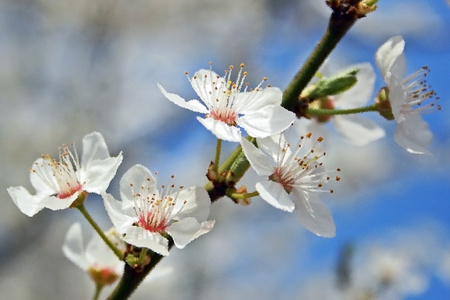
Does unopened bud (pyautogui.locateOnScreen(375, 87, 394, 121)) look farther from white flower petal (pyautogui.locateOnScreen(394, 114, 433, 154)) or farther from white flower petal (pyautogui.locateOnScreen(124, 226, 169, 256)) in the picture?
white flower petal (pyautogui.locateOnScreen(124, 226, 169, 256))

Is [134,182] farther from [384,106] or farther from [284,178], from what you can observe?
[384,106]

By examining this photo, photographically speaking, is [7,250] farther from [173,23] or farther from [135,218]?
[135,218]

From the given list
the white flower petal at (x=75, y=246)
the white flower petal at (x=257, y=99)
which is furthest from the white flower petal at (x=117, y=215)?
the white flower petal at (x=75, y=246)

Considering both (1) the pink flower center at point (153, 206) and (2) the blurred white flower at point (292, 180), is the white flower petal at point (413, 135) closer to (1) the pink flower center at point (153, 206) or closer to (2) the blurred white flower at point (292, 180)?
(2) the blurred white flower at point (292, 180)

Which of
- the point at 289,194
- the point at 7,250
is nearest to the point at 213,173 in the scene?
the point at 289,194

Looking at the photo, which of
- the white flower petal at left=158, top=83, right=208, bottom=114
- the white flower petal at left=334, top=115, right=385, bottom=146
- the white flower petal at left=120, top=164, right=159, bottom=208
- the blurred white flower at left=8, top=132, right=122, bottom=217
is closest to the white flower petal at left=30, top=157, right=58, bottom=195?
the blurred white flower at left=8, top=132, right=122, bottom=217

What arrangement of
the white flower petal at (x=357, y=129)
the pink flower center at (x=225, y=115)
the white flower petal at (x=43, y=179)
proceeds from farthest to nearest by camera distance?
1. the white flower petal at (x=357, y=129)
2. the white flower petal at (x=43, y=179)
3. the pink flower center at (x=225, y=115)
